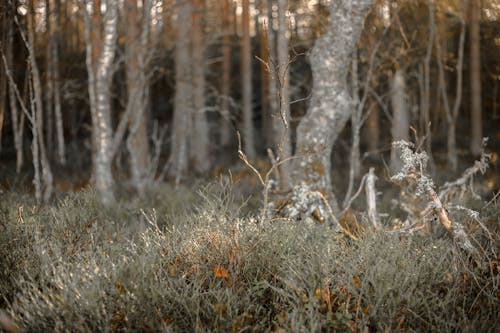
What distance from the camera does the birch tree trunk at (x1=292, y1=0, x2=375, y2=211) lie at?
5629mm

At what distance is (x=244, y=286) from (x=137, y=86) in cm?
513

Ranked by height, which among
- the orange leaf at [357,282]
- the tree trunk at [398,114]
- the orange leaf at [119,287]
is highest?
the tree trunk at [398,114]

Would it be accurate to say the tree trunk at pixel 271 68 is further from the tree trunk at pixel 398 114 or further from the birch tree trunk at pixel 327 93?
the tree trunk at pixel 398 114

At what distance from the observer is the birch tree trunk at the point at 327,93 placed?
563cm

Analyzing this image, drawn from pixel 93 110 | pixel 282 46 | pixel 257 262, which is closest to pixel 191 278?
pixel 257 262

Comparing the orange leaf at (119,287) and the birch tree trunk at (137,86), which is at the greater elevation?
the birch tree trunk at (137,86)

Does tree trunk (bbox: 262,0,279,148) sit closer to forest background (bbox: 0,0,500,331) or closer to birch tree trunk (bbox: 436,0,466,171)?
forest background (bbox: 0,0,500,331)

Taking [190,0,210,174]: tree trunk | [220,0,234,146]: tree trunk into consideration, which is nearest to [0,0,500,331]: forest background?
[190,0,210,174]: tree trunk

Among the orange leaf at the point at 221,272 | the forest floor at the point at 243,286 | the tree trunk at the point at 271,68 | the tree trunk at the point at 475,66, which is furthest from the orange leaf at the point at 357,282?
the tree trunk at the point at 475,66

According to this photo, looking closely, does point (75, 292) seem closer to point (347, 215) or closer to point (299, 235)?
point (299, 235)

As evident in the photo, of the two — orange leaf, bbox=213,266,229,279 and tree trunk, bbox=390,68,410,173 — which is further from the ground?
tree trunk, bbox=390,68,410,173

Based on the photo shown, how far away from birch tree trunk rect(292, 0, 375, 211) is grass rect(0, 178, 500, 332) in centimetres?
174

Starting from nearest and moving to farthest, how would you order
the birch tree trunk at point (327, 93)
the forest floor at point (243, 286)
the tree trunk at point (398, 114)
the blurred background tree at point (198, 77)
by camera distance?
1. the forest floor at point (243, 286)
2. the birch tree trunk at point (327, 93)
3. the blurred background tree at point (198, 77)
4. the tree trunk at point (398, 114)

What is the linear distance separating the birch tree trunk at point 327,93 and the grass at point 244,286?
1.74m
